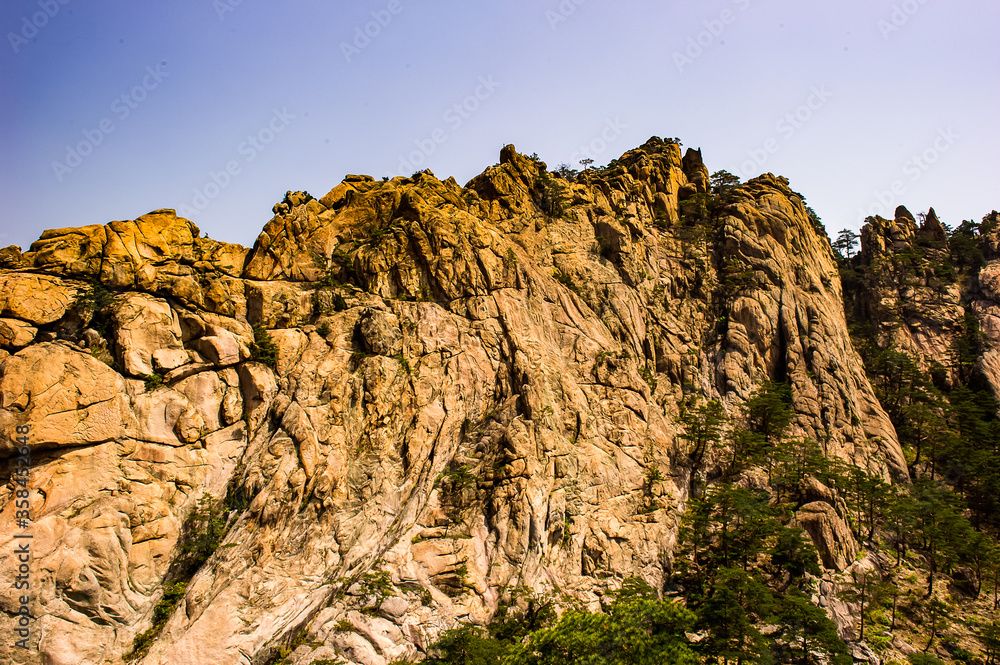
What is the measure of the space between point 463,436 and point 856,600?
2475 centimetres

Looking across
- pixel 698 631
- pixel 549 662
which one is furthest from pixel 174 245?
pixel 698 631

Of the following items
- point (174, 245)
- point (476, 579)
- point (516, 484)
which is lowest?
point (476, 579)

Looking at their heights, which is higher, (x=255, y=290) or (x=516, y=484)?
(x=255, y=290)

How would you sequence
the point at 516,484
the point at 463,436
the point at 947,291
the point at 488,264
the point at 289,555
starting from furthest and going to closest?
the point at 947,291 → the point at 488,264 → the point at 463,436 → the point at 516,484 → the point at 289,555

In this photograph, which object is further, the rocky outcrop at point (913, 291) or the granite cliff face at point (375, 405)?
the rocky outcrop at point (913, 291)

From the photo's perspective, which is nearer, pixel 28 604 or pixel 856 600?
pixel 28 604

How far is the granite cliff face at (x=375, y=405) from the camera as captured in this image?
26406 millimetres

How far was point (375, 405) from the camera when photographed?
34656mm

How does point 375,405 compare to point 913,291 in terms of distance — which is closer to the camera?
point 375,405

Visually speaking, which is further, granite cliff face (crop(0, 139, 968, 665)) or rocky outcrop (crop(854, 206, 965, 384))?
rocky outcrop (crop(854, 206, 965, 384))

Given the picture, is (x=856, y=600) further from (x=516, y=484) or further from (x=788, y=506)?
(x=516, y=484)

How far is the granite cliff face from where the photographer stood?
2641 centimetres

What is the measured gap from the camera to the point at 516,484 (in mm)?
32000

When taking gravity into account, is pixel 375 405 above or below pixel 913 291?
below
